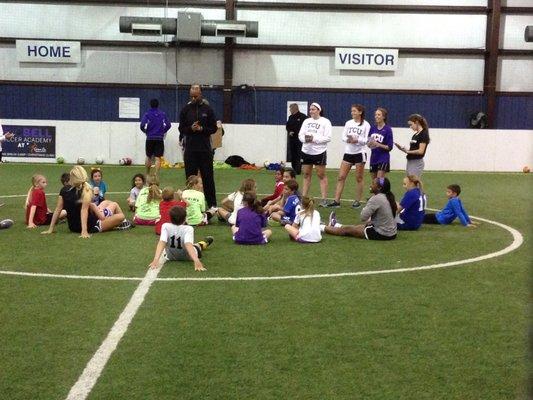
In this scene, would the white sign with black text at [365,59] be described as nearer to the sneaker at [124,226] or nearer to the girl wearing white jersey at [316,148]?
the girl wearing white jersey at [316,148]

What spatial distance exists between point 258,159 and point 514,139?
8993 millimetres

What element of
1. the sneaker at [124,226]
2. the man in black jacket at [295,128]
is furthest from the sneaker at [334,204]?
the man in black jacket at [295,128]

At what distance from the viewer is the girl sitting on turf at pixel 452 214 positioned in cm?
1401

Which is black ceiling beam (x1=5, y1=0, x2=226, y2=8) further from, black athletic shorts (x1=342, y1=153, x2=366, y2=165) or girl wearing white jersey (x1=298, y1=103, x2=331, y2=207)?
black athletic shorts (x1=342, y1=153, x2=366, y2=165)

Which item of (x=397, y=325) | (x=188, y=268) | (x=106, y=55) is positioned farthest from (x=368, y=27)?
(x=397, y=325)

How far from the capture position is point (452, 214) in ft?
46.6

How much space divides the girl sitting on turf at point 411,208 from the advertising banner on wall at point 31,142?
60.0 feet

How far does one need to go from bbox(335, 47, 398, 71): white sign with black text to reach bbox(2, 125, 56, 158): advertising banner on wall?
10.6 metres

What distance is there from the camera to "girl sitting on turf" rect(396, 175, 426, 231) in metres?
13.2

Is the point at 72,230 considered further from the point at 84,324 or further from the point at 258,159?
the point at 258,159

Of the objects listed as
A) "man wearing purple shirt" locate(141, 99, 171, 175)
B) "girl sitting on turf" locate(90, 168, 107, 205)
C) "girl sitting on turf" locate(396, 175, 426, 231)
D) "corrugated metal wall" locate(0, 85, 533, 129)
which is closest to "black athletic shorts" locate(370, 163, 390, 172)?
"girl sitting on turf" locate(396, 175, 426, 231)

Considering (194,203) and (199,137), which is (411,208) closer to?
(194,203)

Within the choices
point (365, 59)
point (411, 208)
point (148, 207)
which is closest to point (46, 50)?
point (365, 59)

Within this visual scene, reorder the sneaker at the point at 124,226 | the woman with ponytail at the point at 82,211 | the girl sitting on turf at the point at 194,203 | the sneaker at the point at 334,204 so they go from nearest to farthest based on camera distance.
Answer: the woman with ponytail at the point at 82,211
the sneaker at the point at 124,226
the girl sitting on turf at the point at 194,203
the sneaker at the point at 334,204
